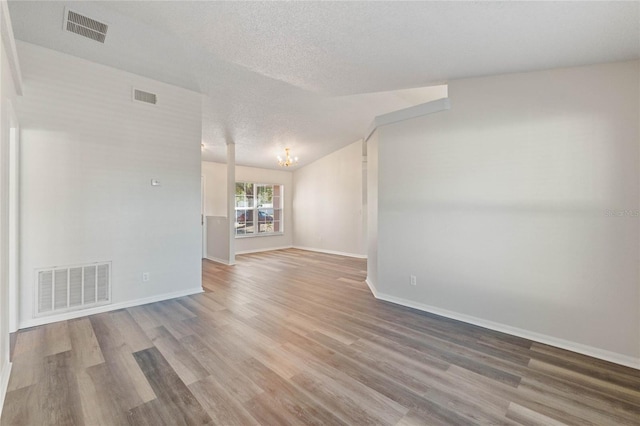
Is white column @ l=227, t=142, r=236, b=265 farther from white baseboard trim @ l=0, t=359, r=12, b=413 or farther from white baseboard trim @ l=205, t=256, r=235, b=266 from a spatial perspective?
white baseboard trim @ l=0, t=359, r=12, b=413

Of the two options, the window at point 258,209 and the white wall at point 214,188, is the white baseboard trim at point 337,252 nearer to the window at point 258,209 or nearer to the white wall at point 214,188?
the window at point 258,209

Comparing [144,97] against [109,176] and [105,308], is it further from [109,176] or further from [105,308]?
[105,308]

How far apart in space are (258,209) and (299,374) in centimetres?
659

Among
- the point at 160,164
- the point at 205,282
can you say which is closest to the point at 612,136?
the point at 160,164

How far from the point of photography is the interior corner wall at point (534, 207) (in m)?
2.42

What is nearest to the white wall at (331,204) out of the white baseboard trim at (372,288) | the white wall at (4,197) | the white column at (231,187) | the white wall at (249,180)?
the white wall at (249,180)

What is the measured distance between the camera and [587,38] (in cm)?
213

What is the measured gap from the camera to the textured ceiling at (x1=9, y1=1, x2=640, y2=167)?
2.01 metres

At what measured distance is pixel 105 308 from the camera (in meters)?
3.47

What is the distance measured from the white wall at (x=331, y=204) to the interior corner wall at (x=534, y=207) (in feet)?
11.7

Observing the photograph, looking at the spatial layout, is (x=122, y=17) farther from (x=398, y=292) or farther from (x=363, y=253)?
(x=363, y=253)

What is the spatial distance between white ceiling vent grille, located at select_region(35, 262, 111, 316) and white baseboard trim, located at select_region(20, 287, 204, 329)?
5 centimetres

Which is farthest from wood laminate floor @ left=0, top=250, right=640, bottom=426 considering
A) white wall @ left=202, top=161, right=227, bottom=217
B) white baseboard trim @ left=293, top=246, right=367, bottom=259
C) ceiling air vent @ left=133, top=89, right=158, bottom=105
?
white wall @ left=202, top=161, right=227, bottom=217

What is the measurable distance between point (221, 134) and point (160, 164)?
2.04 meters
